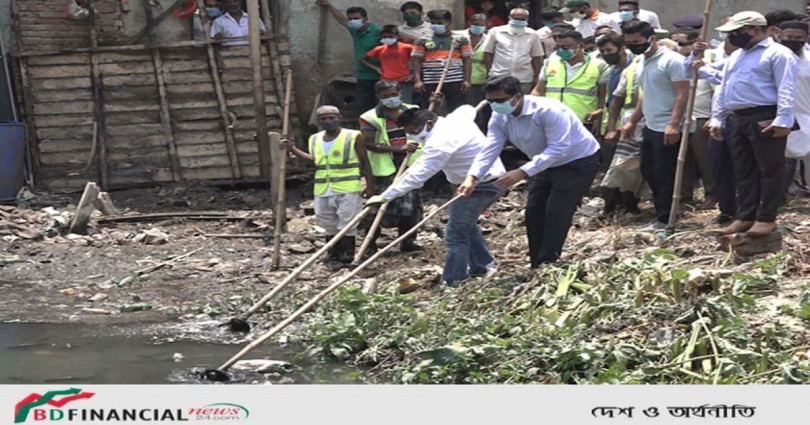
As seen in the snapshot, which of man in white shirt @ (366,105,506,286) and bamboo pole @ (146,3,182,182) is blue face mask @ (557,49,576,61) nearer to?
man in white shirt @ (366,105,506,286)

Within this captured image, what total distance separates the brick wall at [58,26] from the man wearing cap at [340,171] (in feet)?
16.4

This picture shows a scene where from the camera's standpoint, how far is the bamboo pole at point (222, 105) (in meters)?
15.3

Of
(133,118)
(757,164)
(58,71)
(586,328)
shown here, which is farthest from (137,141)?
A: (586,328)

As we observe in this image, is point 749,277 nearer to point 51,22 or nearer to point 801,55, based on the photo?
point 801,55

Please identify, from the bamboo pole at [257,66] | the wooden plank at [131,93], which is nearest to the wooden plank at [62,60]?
the wooden plank at [131,93]

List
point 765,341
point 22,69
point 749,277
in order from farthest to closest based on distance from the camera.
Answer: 1. point 22,69
2. point 749,277
3. point 765,341

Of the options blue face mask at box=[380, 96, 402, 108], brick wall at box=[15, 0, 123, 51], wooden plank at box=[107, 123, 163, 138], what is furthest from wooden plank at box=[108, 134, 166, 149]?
blue face mask at box=[380, 96, 402, 108]

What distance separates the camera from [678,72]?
1068cm

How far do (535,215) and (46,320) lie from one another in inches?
144

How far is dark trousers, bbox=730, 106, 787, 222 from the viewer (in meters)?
9.03

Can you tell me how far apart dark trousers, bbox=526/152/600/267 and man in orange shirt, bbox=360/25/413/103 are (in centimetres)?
452

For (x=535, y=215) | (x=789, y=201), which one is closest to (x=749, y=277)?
(x=535, y=215)

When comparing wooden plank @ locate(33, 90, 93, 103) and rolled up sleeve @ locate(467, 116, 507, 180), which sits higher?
rolled up sleeve @ locate(467, 116, 507, 180)

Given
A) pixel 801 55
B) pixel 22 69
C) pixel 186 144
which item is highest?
pixel 801 55
